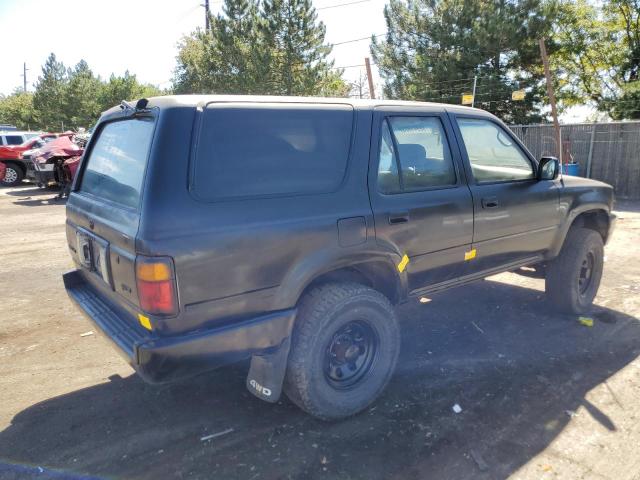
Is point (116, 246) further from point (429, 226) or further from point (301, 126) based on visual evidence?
point (429, 226)

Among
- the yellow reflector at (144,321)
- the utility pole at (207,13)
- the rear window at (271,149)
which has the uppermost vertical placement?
the utility pole at (207,13)

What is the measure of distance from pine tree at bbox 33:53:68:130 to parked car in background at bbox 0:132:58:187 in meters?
30.3

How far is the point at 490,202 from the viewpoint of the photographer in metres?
3.62

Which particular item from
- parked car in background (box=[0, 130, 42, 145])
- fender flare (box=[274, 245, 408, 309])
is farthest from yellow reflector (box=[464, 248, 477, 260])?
parked car in background (box=[0, 130, 42, 145])

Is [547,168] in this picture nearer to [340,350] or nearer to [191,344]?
[340,350]

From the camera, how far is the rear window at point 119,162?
253 centimetres

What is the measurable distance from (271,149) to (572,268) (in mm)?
3299

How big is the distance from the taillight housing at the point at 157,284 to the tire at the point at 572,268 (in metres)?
3.71

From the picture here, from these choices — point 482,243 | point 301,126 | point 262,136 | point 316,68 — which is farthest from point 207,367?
point 316,68

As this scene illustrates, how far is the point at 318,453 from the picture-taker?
268cm

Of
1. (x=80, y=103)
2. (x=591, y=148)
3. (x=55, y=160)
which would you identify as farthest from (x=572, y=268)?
(x=80, y=103)

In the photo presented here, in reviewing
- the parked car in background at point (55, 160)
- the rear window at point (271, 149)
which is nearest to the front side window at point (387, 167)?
the rear window at point (271, 149)

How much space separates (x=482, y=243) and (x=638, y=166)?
1148 centimetres

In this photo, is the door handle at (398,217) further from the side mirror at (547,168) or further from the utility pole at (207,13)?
the utility pole at (207,13)
